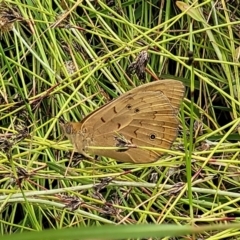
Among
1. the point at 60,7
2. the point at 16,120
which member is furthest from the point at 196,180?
the point at 60,7

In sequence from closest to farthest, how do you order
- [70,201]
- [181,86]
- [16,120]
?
[70,201] → [181,86] → [16,120]

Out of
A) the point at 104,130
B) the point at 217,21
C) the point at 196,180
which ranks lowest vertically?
the point at 196,180

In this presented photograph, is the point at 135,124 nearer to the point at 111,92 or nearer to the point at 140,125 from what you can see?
the point at 140,125

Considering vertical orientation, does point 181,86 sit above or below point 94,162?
above

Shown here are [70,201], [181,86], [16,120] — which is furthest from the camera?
[16,120]

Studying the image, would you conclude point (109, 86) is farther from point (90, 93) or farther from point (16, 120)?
point (16, 120)
